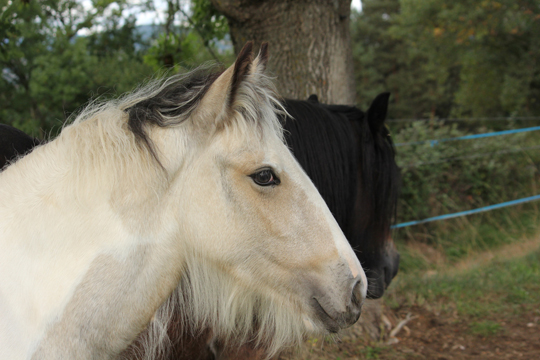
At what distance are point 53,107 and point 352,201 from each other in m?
12.2

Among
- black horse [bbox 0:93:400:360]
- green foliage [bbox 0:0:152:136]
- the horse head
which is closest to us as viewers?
the horse head

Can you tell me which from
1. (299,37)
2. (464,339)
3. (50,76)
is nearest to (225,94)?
(299,37)

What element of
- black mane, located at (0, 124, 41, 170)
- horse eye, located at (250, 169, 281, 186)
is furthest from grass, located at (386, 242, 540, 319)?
black mane, located at (0, 124, 41, 170)

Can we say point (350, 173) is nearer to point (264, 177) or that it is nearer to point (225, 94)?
point (264, 177)

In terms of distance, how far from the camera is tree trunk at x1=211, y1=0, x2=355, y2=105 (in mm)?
3516

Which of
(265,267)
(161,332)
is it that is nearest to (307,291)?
(265,267)

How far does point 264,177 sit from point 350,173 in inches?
42.5

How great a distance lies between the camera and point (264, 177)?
1.59 m

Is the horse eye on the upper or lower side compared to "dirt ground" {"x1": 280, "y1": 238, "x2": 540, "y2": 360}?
upper

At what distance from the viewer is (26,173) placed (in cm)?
165

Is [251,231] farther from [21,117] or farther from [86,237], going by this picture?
[21,117]

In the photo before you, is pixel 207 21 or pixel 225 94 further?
pixel 207 21

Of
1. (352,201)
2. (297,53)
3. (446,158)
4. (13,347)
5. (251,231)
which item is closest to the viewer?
(13,347)

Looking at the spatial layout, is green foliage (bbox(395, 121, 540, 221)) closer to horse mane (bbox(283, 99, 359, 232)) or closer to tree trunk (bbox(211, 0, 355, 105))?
tree trunk (bbox(211, 0, 355, 105))
